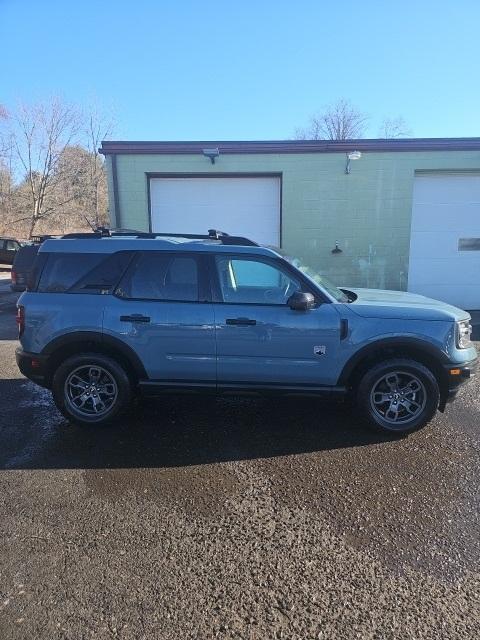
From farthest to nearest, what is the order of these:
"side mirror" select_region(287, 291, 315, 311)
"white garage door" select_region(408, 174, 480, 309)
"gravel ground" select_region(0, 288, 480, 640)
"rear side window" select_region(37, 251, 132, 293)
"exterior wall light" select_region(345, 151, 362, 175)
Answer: "white garage door" select_region(408, 174, 480, 309)
"exterior wall light" select_region(345, 151, 362, 175)
"rear side window" select_region(37, 251, 132, 293)
"side mirror" select_region(287, 291, 315, 311)
"gravel ground" select_region(0, 288, 480, 640)

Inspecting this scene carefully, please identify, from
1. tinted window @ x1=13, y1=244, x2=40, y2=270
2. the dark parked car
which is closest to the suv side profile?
tinted window @ x1=13, y1=244, x2=40, y2=270

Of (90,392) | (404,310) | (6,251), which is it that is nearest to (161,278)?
(90,392)

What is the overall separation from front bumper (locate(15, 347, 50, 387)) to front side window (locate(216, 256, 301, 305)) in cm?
189

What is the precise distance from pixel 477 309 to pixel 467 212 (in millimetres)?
2518

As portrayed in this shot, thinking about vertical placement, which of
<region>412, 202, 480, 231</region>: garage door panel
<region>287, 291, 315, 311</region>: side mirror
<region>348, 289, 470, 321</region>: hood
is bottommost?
<region>348, 289, 470, 321</region>: hood

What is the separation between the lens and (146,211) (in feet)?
35.5

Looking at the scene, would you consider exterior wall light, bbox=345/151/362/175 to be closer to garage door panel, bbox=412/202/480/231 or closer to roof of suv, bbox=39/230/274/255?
garage door panel, bbox=412/202/480/231

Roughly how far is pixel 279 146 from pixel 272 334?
779cm

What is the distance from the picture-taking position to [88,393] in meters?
4.33

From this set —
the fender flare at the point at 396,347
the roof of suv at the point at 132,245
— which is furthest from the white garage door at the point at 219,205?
the fender flare at the point at 396,347

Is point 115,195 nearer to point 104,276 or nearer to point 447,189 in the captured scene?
point 104,276

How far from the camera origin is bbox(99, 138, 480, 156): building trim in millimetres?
10383

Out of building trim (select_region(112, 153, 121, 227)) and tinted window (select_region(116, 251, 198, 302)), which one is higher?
building trim (select_region(112, 153, 121, 227))

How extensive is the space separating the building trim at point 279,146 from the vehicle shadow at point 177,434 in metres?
7.30
